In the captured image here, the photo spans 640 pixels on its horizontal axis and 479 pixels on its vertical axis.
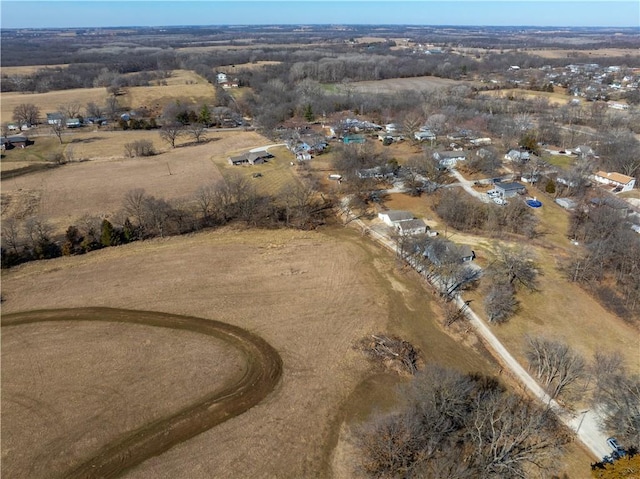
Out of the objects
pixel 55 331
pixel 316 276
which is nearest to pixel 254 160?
pixel 316 276

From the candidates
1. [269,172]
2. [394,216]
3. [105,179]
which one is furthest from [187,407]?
[105,179]

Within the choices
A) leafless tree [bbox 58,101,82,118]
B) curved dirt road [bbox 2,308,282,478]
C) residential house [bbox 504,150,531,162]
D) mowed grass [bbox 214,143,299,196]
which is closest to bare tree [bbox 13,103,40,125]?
leafless tree [bbox 58,101,82,118]

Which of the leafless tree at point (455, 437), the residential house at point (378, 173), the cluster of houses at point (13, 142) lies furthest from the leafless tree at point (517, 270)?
the cluster of houses at point (13, 142)

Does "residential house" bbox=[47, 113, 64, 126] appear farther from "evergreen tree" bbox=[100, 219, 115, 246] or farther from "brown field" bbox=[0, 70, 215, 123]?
"evergreen tree" bbox=[100, 219, 115, 246]

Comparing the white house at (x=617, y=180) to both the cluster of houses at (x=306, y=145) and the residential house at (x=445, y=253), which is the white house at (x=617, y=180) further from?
the cluster of houses at (x=306, y=145)

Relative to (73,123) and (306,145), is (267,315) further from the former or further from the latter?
(73,123)

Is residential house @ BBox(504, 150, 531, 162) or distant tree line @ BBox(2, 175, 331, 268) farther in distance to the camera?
residential house @ BBox(504, 150, 531, 162)

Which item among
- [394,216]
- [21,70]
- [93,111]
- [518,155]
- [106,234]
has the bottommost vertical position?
[394,216]
